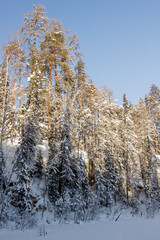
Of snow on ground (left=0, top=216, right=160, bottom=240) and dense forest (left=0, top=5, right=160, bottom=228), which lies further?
dense forest (left=0, top=5, right=160, bottom=228)

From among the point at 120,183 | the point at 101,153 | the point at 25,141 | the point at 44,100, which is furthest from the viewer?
the point at 120,183

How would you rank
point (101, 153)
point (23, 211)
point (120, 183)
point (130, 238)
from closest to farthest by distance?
1. point (130, 238)
2. point (23, 211)
3. point (101, 153)
4. point (120, 183)

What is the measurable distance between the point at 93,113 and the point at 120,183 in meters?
9.44

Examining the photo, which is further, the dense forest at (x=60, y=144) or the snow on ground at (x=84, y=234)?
the dense forest at (x=60, y=144)

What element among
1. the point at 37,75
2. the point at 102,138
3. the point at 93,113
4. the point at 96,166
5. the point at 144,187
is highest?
the point at 37,75

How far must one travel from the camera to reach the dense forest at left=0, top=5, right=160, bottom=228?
1316cm

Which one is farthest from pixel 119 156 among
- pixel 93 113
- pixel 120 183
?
pixel 93 113

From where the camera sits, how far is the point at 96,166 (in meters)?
20.2

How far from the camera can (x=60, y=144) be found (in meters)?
16.2

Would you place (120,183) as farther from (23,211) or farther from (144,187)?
(23,211)

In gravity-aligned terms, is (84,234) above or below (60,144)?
below

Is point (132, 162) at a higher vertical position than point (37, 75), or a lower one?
lower

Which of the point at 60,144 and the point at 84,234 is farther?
the point at 60,144

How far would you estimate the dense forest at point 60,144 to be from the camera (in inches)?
518
